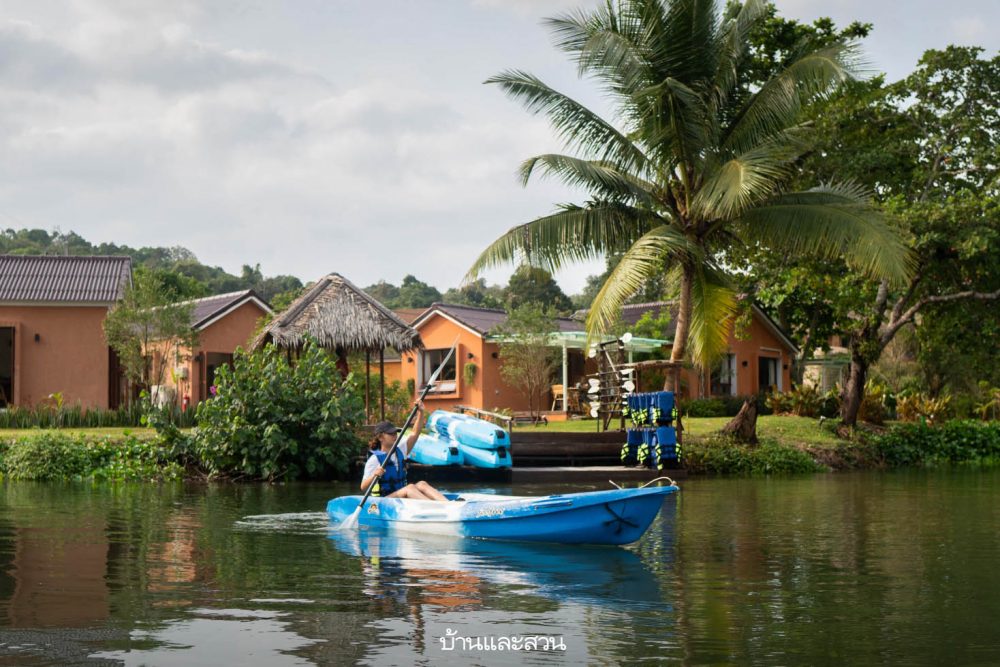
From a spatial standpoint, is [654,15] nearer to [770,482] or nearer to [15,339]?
[770,482]

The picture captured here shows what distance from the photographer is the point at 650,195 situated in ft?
70.4

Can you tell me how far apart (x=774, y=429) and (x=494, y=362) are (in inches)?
429

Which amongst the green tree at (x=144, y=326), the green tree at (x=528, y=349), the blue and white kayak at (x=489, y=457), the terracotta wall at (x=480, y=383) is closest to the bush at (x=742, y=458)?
the blue and white kayak at (x=489, y=457)

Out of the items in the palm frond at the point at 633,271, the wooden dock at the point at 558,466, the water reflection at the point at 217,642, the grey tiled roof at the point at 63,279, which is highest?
the grey tiled roof at the point at 63,279

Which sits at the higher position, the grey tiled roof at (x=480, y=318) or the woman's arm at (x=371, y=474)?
the grey tiled roof at (x=480, y=318)

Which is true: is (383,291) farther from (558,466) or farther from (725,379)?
(558,466)

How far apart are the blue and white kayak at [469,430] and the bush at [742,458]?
4.59 metres

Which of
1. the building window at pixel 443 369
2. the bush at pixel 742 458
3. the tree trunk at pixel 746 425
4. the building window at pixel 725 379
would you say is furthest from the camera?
the building window at pixel 725 379

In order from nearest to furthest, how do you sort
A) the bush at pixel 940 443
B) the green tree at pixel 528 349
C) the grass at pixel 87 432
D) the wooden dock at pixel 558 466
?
the wooden dock at pixel 558 466 → the grass at pixel 87 432 → the bush at pixel 940 443 → the green tree at pixel 528 349

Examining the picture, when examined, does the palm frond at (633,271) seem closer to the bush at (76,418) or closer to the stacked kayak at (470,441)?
the stacked kayak at (470,441)

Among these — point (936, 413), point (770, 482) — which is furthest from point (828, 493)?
point (936, 413)

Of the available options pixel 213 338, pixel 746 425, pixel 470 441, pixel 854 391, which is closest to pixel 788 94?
pixel 746 425

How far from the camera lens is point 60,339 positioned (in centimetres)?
2966

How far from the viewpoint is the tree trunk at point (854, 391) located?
28.1 meters
